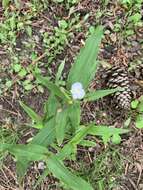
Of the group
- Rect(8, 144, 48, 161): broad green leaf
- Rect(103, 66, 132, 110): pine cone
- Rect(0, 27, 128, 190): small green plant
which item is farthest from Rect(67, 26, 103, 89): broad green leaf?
Rect(103, 66, 132, 110): pine cone

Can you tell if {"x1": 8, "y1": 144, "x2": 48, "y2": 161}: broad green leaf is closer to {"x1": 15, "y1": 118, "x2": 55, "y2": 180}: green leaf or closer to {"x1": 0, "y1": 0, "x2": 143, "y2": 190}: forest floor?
{"x1": 15, "y1": 118, "x2": 55, "y2": 180}: green leaf

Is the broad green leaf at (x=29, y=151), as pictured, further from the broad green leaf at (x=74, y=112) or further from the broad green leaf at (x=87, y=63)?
the broad green leaf at (x=87, y=63)

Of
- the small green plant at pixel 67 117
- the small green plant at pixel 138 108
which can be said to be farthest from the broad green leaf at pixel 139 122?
the small green plant at pixel 67 117

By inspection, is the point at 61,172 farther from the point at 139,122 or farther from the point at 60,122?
the point at 139,122

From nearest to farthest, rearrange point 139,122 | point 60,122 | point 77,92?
point 77,92, point 60,122, point 139,122

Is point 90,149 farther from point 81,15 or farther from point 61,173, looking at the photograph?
point 81,15

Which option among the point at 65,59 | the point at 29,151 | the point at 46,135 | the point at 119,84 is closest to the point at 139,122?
the point at 119,84

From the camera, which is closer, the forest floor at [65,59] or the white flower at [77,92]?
the white flower at [77,92]

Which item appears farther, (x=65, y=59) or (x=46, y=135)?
(x=65, y=59)
